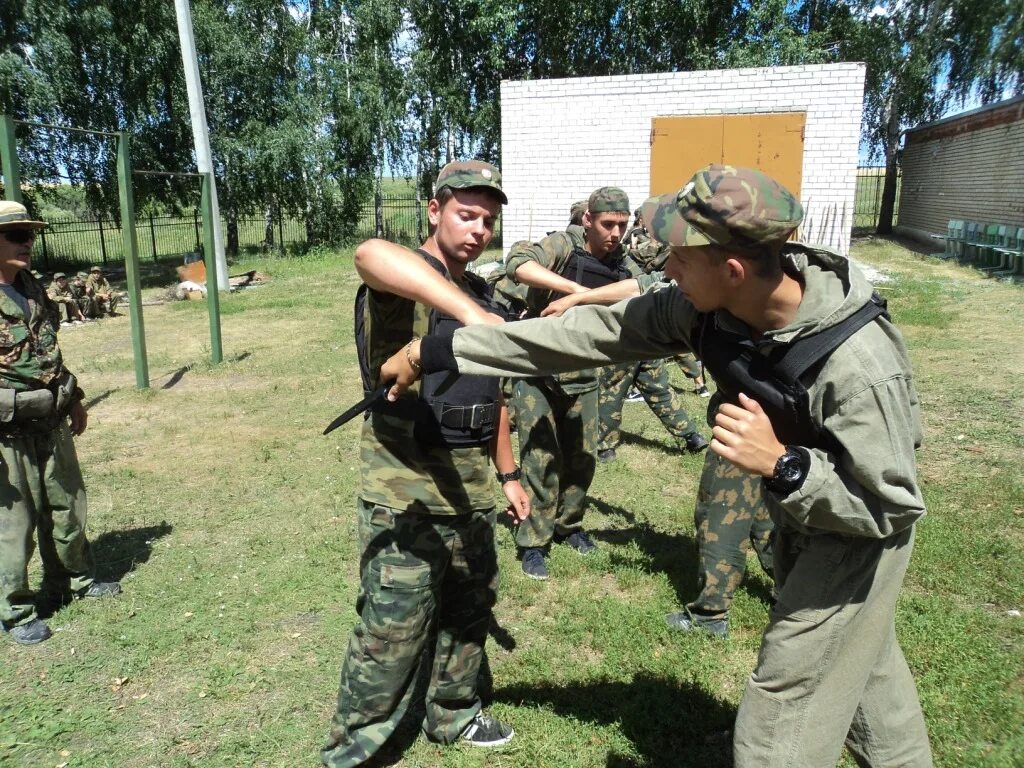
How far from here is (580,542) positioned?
4.80 meters

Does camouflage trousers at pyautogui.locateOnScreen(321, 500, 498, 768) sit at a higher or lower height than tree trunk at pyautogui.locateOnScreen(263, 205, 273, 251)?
lower

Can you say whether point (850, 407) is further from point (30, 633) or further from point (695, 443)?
point (695, 443)

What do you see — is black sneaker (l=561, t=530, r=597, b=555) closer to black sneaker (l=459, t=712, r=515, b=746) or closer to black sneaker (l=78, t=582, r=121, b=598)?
black sneaker (l=459, t=712, r=515, b=746)

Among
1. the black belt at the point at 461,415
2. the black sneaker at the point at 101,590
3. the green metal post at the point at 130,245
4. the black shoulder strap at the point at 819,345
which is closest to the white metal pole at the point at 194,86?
the green metal post at the point at 130,245

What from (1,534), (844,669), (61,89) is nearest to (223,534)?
(1,534)

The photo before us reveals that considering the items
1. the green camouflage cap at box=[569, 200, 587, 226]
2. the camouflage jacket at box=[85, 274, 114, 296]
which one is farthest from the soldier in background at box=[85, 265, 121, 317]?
the green camouflage cap at box=[569, 200, 587, 226]

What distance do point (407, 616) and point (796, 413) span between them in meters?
1.49

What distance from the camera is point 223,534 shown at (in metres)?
5.08

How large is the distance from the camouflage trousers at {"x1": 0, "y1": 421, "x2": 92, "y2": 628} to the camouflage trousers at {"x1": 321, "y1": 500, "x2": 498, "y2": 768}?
2074 mm

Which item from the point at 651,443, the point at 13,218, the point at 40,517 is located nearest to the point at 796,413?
the point at 13,218

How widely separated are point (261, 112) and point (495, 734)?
2162 cm

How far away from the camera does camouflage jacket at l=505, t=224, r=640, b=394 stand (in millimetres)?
4473

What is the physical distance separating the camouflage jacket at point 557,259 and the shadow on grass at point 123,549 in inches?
111

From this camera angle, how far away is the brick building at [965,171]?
59.3 feet
